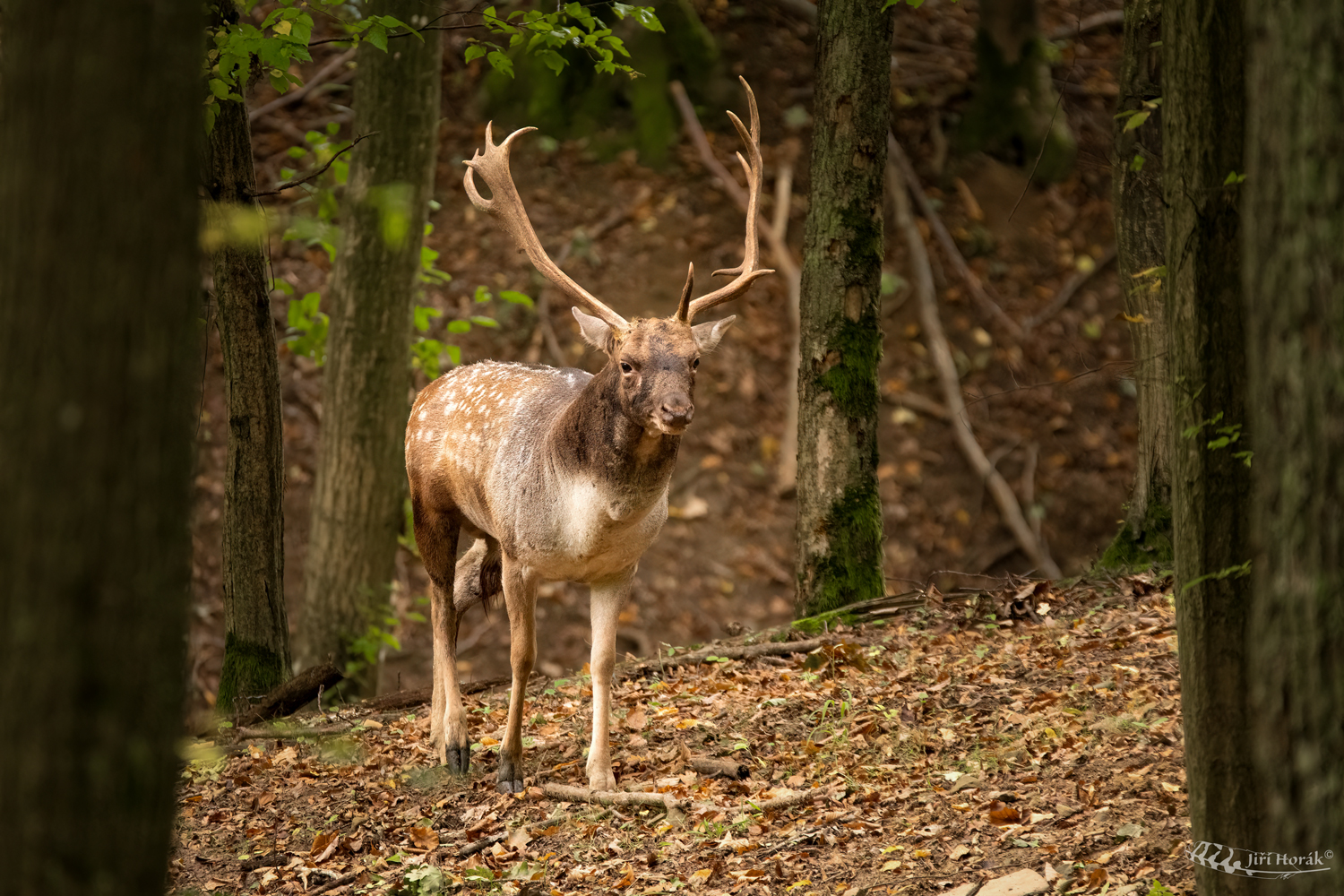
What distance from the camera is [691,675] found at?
7.29m

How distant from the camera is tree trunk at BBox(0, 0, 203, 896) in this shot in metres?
1.98

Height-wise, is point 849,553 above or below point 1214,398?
below

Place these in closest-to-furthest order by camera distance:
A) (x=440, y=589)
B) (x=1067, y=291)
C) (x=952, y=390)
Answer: (x=440, y=589) < (x=952, y=390) < (x=1067, y=291)

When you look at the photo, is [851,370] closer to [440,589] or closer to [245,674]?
[440,589]

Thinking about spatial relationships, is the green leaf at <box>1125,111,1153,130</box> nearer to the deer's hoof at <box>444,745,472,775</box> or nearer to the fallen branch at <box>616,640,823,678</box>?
the fallen branch at <box>616,640,823,678</box>

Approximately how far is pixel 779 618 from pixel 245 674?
6.29 m

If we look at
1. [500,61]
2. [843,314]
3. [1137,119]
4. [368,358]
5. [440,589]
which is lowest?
[440,589]

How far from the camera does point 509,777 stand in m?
5.83

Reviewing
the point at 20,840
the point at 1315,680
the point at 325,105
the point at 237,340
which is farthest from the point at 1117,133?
the point at 325,105

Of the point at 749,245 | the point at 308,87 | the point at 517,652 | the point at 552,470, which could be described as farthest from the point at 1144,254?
the point at 308,87

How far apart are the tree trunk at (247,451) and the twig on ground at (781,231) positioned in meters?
6.71

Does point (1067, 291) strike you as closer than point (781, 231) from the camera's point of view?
No

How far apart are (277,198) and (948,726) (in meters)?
8.67

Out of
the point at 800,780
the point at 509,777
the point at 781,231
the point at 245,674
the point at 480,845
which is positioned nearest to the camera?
the point at 480,845
